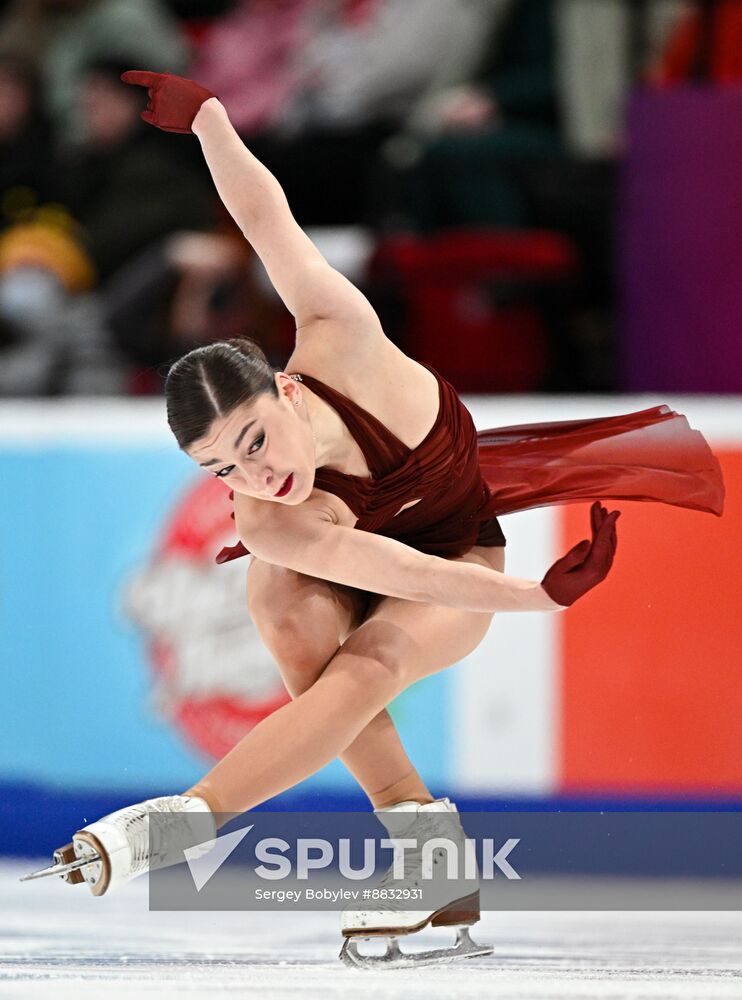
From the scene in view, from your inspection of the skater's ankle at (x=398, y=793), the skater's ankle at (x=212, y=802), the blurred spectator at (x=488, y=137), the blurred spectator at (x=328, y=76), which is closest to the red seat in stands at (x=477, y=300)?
the blurred spectator at (x=488, y=137)

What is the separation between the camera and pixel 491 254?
4781 millimetres

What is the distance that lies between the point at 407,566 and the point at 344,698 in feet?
0.91

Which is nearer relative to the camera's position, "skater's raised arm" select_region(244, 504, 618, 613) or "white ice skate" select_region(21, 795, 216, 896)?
"white ice skate" select_region(21, 795, 216, 896)

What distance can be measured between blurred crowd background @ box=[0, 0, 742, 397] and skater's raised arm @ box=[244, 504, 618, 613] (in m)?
1.39

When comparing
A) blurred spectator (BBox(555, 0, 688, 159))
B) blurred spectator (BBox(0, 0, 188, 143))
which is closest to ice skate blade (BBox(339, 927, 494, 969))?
blurred spectator (BBox(555, 0, 688, 159))

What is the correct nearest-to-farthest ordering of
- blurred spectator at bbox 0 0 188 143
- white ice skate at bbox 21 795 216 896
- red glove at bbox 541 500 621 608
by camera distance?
white ice skate at bbox 21 795 216 896
red glove at bbox 541 500 621 608
blurred spectator at bbox 0 0 188 143

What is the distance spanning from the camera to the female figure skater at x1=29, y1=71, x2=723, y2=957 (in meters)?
2.73

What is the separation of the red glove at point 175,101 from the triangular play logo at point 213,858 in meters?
1.32

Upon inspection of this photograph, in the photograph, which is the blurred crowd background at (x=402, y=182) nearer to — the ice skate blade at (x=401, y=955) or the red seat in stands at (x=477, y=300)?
the red seat in stands at (x=477, y=300)

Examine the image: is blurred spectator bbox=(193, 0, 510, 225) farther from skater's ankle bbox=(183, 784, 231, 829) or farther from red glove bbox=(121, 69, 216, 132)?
skater's ankle bbox=(183, 784, 231, 829)

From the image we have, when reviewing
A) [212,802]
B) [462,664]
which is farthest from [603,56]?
[212,802]

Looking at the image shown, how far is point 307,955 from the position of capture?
3301 millimetres

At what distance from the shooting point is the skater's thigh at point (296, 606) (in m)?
2.98

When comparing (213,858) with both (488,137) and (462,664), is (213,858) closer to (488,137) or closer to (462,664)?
(462,664)
